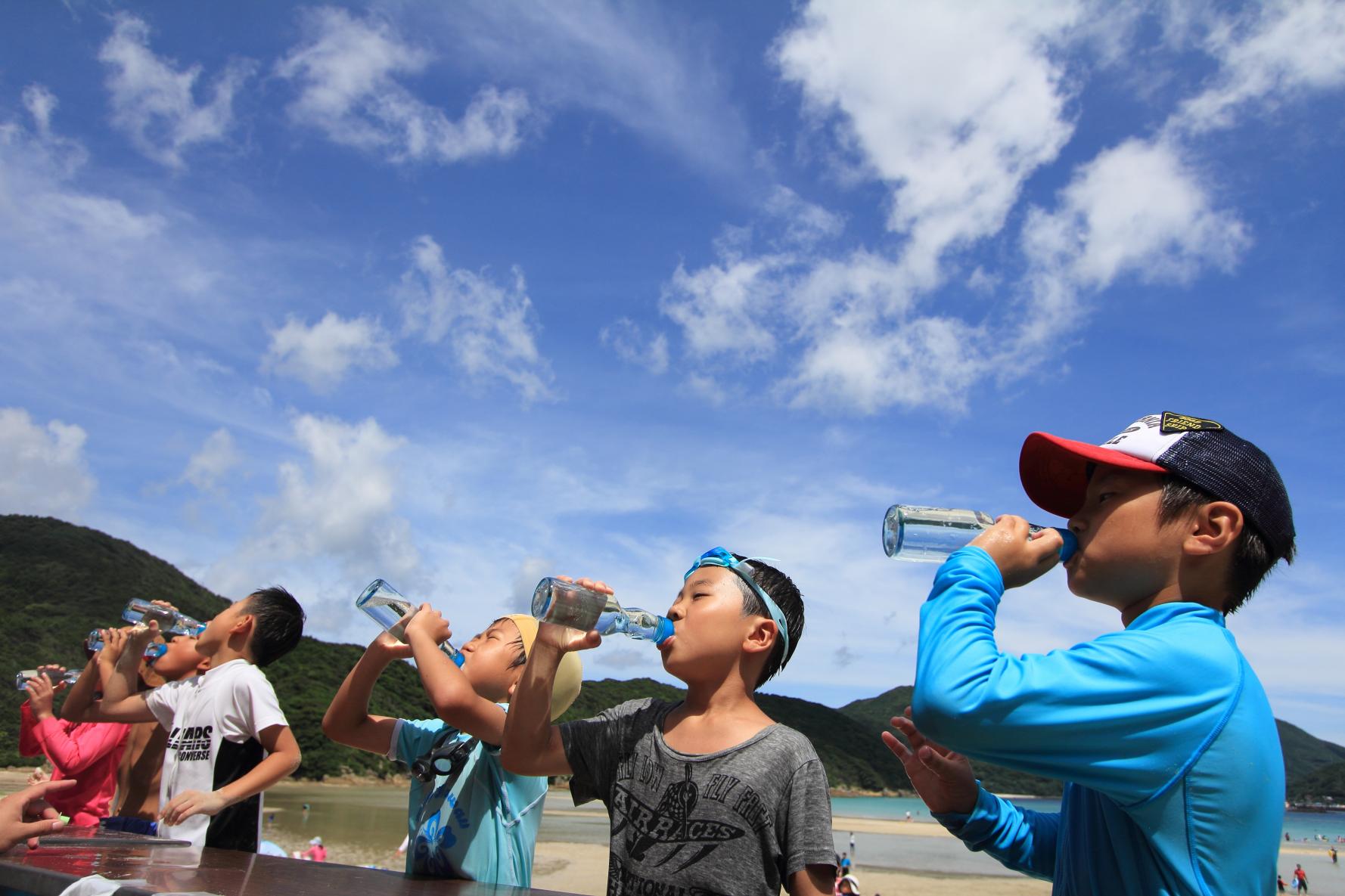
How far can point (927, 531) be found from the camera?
262 centimetres

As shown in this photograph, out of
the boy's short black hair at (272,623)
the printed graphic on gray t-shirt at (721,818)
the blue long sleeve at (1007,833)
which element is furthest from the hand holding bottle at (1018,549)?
the boy's short black hair at (272,623)

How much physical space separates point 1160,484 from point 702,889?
5.05 feet

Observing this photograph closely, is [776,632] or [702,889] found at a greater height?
[776,632]

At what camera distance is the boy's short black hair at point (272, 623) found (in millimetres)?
4742

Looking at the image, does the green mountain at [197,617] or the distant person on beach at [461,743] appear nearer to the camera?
the distant person on beach at [461,743]

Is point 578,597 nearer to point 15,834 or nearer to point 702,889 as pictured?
point 702,889

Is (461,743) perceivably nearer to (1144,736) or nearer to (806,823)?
(806,823)

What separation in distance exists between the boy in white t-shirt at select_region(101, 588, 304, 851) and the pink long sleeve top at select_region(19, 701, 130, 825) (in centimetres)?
158

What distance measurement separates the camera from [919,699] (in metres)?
1.61

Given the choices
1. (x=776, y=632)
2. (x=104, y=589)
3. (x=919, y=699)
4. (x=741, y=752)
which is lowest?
(x=741, y=752)

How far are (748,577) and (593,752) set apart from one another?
79 cm

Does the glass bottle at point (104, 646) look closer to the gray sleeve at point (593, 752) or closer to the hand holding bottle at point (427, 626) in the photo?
the hand holding bottle at point (427, 626)

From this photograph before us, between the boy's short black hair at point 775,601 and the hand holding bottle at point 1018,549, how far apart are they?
126 cm

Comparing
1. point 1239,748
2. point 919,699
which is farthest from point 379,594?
point 1239,748
